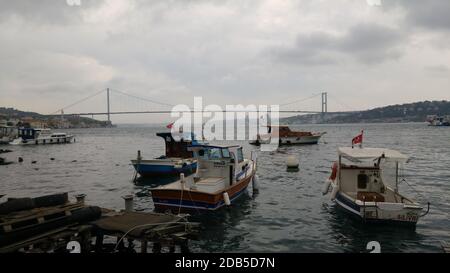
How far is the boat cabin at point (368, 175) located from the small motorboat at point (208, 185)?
17.2 ft

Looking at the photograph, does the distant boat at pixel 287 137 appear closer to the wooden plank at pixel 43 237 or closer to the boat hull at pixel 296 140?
the boat hull at pixel 296 140

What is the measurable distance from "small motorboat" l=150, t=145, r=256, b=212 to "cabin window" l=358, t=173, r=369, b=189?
590 cm

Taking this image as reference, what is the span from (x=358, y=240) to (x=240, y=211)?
19.2 ft

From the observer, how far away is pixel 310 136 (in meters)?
64.7

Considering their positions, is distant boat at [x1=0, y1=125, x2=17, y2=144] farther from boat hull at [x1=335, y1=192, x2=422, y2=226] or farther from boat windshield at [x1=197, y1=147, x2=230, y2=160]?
boat hull at [x1=335, y1=192, x2=422, y2=226]

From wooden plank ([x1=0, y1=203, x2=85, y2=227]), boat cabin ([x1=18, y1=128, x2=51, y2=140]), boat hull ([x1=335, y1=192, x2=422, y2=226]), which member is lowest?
boat hull ([x1=335, y1=192, x2=422, y2=226])

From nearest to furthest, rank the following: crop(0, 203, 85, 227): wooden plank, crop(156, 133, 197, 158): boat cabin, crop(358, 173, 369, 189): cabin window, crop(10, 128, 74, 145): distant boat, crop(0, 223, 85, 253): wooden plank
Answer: crop(0, 223, 85, 253): wooden plank → crop(0, 203, 85, 227): wooden plank → crop(358, 173, 369, 189): cabin window → crop(156, 133, 197, 158): boat cabin → crop(10, 128, 74, 145): distant boat

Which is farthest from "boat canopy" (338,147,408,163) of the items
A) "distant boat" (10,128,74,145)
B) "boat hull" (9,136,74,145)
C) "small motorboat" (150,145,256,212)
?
"distant boat" (10,128,74,145)

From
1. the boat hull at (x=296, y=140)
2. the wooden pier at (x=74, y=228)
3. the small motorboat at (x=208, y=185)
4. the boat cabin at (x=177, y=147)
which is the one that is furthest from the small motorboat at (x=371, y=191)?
the boat hull at (x=296, y=140)

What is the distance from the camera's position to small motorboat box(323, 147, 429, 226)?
13.1 metres

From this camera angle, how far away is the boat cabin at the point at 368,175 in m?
15.0
